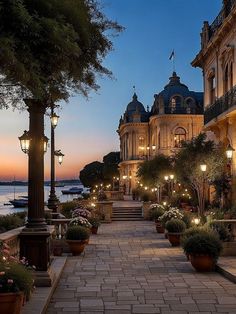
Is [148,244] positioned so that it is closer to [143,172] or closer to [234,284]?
[234,284]

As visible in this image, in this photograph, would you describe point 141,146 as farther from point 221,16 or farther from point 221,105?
point 221,105

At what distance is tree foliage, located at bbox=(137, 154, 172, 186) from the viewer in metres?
38.6

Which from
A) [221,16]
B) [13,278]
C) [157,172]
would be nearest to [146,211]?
[157,172]

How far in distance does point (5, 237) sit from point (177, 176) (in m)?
15.6

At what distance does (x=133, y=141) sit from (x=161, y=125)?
33.3 feet

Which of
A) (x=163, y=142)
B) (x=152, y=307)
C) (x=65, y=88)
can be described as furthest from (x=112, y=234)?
(x=163, y=142)

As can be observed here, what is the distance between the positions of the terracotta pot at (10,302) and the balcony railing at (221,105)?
16.1 metres

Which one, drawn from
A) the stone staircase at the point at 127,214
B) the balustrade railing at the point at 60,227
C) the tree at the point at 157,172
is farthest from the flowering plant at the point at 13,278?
the tree at the point at 157,172

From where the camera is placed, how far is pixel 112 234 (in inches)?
887

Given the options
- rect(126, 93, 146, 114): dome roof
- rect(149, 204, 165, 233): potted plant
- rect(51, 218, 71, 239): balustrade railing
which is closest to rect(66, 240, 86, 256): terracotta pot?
rect(51, 218, 71, 239): balustrade railing

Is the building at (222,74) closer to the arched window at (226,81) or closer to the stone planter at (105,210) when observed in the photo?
the arched window at (226,81)

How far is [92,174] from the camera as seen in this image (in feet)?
314

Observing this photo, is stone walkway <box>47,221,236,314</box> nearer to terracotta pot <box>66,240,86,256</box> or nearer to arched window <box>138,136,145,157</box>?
terracotta pot <box>66,240,86,256</box>

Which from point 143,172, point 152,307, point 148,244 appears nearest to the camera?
point 152,307
